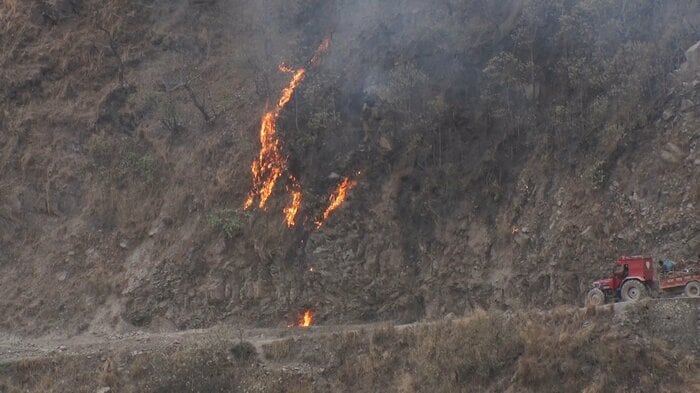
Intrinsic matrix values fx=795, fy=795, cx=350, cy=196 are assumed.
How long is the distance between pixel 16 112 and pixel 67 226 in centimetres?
579

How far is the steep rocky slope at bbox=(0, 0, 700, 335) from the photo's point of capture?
19.4 meters

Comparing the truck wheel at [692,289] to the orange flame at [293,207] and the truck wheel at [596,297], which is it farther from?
the orange flame at [293,207]

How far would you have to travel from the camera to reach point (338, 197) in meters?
23.0

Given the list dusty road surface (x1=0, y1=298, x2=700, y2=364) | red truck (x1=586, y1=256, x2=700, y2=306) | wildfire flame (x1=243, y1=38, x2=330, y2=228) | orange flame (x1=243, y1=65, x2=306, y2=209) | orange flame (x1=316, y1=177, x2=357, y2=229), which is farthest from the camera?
orange flame (x1=243, y1=65, x2=306, y2=209)

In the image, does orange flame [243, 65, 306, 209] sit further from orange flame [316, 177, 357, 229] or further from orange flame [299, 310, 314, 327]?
orange flame [299, 310, 314, 327]

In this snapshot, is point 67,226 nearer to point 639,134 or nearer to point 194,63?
point 194,63

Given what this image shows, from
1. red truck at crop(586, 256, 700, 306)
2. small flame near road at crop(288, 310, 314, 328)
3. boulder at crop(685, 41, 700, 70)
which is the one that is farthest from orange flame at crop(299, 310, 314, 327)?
boulder at crop(685, 41, 700, 70)

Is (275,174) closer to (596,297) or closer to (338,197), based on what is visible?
(338,197)

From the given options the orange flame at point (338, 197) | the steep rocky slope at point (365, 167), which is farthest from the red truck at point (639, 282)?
the orange flame at point (338, 197)

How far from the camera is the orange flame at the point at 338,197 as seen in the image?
22.8 m

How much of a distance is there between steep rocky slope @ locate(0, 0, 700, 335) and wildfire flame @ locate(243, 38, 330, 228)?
12.8 inches

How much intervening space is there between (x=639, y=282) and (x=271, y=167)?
38.4 feet

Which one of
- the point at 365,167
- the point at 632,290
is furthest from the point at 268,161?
the point at 632,290

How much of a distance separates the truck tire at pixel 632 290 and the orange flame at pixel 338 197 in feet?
29.0
